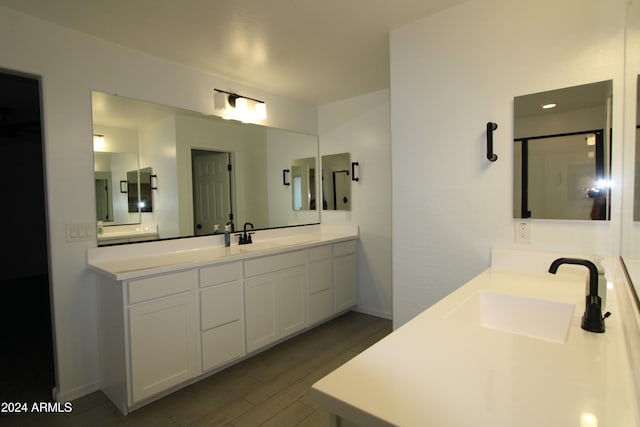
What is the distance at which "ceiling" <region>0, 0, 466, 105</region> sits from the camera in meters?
1.85

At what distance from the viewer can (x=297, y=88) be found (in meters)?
3.28

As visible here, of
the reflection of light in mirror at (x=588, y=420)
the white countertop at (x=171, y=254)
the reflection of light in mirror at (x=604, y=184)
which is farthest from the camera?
the white countertop at (x=171, y=254)

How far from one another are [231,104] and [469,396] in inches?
115

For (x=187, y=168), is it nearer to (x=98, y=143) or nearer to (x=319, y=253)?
(x=98, y=143)

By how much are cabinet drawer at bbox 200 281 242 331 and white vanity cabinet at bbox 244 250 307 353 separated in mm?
87

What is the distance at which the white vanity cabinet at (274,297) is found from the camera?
8.35ft

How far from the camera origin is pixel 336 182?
3781mm

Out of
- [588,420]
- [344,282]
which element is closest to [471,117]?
[588,420]

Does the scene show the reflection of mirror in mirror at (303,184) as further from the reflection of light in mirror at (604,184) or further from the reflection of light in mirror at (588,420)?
the reflection of light in mirror at (588,420)

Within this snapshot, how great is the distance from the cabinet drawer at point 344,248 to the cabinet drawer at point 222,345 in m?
1.31

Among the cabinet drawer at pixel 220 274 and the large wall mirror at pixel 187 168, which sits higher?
the large wall mirror at pixel 187 168

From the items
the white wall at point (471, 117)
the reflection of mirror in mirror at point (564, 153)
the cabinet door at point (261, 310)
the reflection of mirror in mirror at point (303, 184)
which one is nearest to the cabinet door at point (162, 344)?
the cabinet door at point (261, 310)

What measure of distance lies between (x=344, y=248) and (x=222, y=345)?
1635 mm

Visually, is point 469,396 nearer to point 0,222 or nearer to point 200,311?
point 200,311
